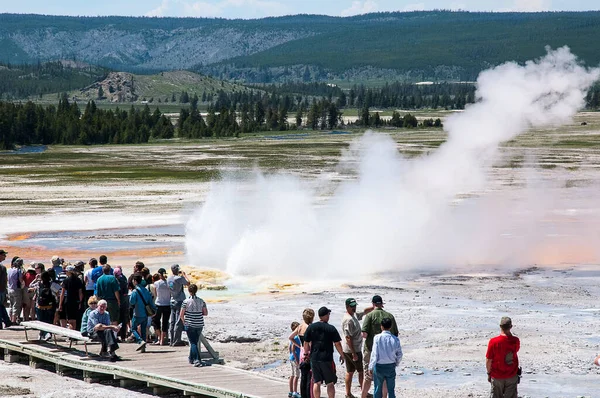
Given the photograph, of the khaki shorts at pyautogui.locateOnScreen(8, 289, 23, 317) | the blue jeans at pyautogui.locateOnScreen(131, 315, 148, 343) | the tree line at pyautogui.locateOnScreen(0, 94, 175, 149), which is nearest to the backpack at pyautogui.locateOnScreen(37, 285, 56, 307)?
the khaki shorts at pyautogui.locateOnScreen(8, 289, 23, 317)

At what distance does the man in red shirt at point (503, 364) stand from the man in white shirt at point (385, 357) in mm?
1271

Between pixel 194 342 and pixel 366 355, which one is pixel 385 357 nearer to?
pixel 366 355

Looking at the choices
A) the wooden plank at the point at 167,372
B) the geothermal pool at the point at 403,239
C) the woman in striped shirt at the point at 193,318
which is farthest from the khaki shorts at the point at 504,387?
the woman in striped shirt at the point at 193,318

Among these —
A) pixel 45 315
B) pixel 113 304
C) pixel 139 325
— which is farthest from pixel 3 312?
pixel 139 325

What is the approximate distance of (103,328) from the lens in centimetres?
1900

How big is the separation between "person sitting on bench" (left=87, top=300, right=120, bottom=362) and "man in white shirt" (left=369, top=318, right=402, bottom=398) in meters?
5.64

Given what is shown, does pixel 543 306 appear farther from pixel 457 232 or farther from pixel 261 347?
pixel 457 232

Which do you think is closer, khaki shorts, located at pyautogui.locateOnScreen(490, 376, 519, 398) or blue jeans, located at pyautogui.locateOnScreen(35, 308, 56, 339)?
khaki shorts, located at pyautogui.locateOnScreen(490, 376, 519, 398)

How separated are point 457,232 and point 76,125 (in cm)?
9912

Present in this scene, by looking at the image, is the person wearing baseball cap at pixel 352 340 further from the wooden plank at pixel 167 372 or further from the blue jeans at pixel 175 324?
the blue jeans at pixel 175 324

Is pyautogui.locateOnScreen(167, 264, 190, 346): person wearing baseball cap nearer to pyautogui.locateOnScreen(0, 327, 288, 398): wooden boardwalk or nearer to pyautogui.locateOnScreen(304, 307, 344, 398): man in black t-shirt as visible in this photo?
pyautogui.locateOnScreen(0, 327, 288, 398): wooden boardwalk

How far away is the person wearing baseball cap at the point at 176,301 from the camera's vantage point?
20.0 m

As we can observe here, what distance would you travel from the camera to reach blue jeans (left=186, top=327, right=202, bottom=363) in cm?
1867

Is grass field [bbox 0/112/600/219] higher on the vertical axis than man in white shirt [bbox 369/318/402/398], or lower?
lower
